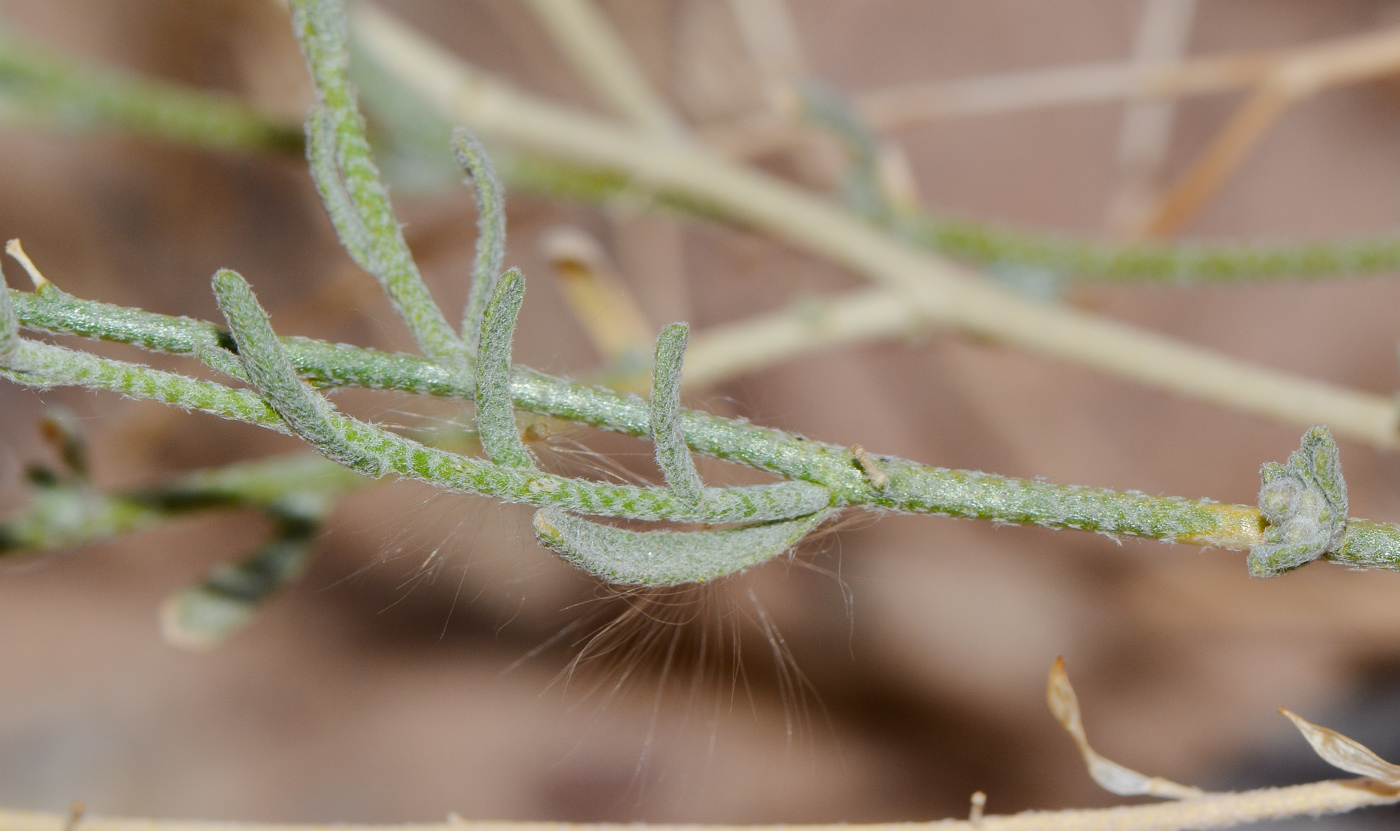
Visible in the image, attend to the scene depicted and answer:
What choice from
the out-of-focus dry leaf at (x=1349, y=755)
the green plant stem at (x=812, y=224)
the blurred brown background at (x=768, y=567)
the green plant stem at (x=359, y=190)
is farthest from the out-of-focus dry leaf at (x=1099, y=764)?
the blurred brown background at (x=768, y=567)

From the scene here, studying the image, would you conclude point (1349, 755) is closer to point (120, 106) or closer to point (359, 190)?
point (359, 190)

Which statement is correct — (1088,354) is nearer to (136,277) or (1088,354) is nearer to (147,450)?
(147,450)

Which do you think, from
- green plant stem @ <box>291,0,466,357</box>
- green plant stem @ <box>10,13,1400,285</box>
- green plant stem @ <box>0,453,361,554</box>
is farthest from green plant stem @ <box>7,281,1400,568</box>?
green plant stem @ <box>10,13,1400,285</box>

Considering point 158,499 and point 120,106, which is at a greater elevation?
point 120,106

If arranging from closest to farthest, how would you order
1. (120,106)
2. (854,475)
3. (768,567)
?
(854,475)
(120,106)
(768,567)

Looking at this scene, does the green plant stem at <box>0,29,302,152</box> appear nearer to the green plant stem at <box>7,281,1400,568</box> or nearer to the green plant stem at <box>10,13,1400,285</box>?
the green plant stem at <box>10,13,1400,285</box>

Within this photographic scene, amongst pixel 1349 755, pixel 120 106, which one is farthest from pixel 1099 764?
Result: pixel 120 106

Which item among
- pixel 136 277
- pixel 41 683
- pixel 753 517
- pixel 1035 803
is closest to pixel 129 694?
pixel 41 683
